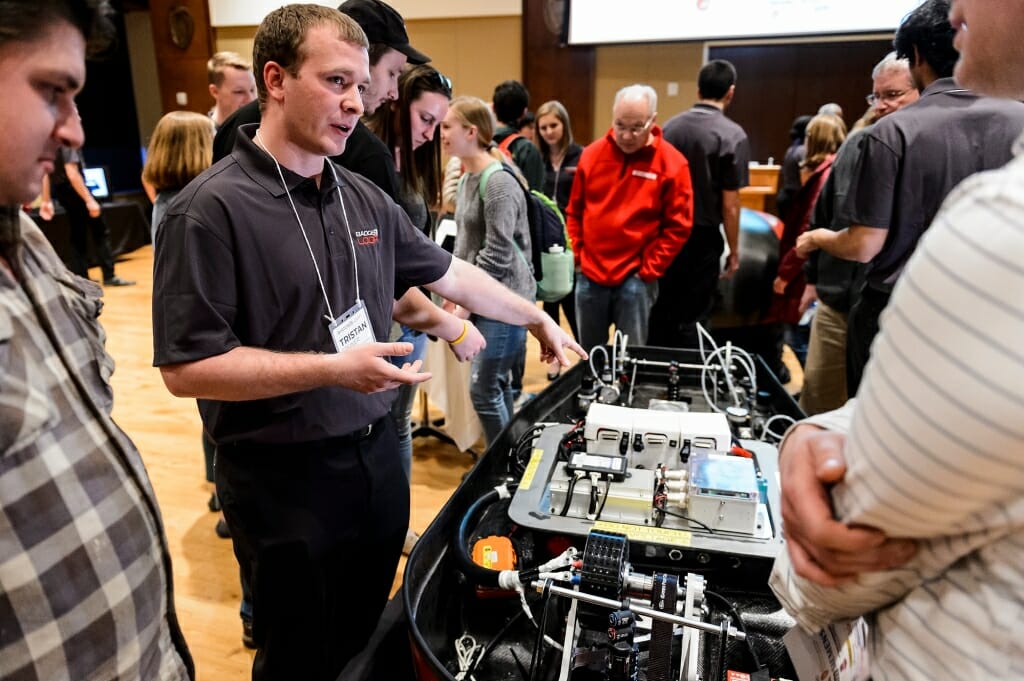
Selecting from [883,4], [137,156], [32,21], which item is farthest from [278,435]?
[137,156]

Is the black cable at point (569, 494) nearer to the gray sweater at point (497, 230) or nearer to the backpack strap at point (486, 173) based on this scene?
the gray sweater at point (497, 230)

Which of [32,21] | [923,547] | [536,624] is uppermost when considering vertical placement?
[32,21]

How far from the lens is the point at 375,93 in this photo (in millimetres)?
1730

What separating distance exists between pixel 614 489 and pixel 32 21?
3.42 ft

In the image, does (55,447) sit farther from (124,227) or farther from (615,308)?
(124,227)

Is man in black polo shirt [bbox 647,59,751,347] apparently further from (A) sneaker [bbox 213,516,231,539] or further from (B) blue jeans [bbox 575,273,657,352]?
(A) sneaker [bbox 213,516,231,539]

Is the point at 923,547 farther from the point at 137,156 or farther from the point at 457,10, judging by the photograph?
the point at 137,156

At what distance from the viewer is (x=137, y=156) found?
372 inches

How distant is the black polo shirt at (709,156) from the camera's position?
311 cm

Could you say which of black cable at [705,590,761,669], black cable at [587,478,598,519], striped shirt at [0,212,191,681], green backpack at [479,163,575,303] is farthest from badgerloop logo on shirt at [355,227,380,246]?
green backpack at [479,163,575,303]

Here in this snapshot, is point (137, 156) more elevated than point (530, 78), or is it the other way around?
point (530, 78)

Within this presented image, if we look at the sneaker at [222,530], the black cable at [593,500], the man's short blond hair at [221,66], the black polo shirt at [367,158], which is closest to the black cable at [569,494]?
the black cable at [593,500]

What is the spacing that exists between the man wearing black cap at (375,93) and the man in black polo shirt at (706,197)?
177 centimetres

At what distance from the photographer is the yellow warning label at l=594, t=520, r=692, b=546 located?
1.10 metres
